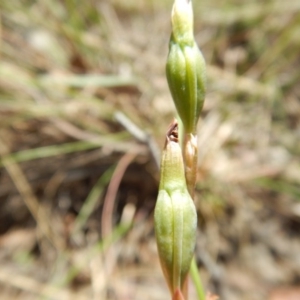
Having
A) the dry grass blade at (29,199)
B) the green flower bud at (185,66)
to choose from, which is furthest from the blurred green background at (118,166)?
the green flower bud at (185,66)

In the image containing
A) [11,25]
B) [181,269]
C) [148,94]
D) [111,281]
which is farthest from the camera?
[11,25]

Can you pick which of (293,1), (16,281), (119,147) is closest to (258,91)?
(293,1)

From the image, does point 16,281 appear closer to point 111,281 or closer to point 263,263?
point 111,281

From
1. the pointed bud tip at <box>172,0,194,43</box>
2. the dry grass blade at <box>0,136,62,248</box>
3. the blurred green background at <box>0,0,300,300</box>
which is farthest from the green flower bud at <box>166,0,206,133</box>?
the dry grass blade at <box>0,136,62,248</box>

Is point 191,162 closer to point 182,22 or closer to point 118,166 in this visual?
point 182,22

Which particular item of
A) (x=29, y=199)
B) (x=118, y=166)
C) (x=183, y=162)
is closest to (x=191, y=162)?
(x=183, y=162)
